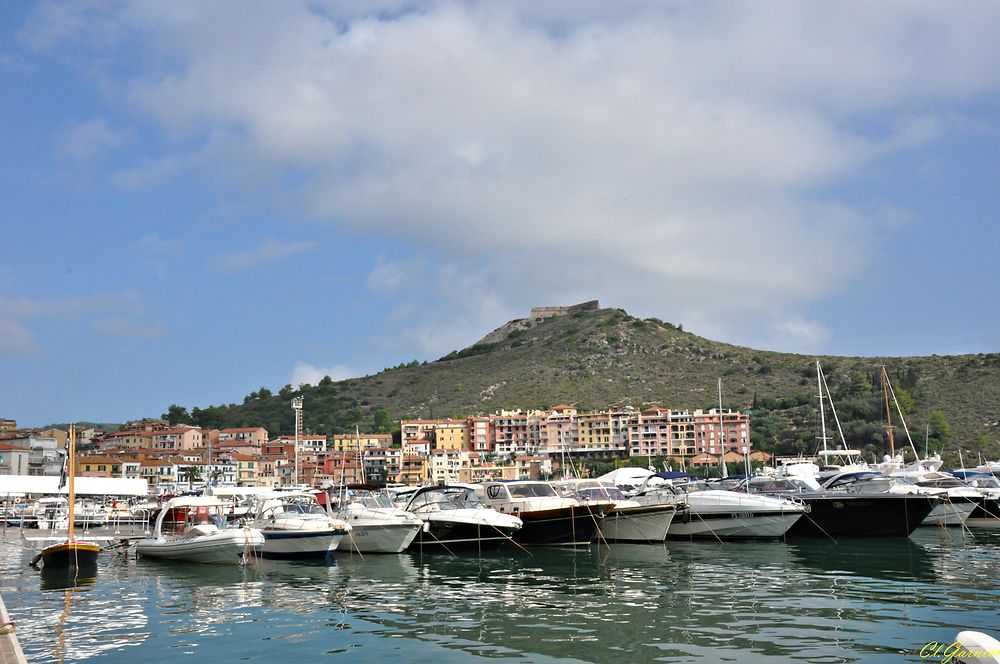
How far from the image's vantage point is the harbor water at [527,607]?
50.6ft

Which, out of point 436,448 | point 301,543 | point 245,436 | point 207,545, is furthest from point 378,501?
point 245,436

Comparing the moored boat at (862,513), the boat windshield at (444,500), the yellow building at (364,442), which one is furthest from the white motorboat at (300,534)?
the yellow building at (364,442)

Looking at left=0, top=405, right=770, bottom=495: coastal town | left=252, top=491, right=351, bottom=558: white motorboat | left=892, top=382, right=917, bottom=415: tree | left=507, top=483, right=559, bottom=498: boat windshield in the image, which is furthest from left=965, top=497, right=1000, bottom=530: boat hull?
left=892, top=382, right=917, bottom=415: tree

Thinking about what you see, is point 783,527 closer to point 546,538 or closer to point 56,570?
point 546,538

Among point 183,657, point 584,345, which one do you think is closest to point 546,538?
point 183,657

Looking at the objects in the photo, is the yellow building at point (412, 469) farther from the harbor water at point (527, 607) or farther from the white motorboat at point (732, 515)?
the harbor water at point (527, 607)

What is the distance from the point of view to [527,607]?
1948cm

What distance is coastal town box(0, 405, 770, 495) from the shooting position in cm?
12544

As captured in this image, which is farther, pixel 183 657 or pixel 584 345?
pixel 584 345

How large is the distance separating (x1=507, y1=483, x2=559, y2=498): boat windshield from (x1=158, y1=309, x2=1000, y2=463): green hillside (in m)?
79.6

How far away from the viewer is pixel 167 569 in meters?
28.8

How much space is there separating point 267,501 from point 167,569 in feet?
21.6

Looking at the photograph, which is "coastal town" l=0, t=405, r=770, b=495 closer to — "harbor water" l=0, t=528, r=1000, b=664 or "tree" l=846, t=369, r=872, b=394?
"tree" l=846, t=369, r=872, b=394

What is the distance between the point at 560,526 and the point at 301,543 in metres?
9.57
